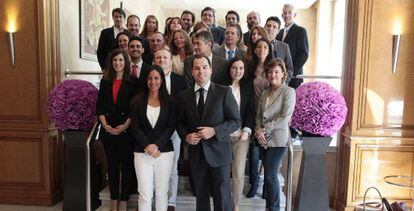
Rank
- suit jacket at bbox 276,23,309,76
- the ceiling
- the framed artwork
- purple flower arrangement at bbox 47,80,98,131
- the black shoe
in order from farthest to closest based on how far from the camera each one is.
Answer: the ceiling → the framed artwork → suit jacket at bbox 276,23,309,76 → the black shoe → purple flower arrangement at bbox 47,80,98,131

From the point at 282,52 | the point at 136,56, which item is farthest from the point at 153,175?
the point at 282,52

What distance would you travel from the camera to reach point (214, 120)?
2549 millimetres

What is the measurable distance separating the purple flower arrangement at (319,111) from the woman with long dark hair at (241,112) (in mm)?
419

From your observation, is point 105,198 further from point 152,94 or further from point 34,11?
point 34,11

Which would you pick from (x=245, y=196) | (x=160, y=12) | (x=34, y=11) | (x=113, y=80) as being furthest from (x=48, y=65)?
(x=160, y=12)

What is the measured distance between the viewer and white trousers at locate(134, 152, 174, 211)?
2.71m

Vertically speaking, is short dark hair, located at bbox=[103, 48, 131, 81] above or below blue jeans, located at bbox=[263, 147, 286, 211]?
above

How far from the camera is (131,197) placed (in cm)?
318

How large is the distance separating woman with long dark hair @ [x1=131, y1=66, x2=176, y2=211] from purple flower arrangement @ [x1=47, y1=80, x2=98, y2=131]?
0.59m

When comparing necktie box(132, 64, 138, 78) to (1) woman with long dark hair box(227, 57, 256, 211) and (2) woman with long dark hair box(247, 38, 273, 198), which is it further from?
(2) woman with long dark hair box(247, 38, 273, 198)

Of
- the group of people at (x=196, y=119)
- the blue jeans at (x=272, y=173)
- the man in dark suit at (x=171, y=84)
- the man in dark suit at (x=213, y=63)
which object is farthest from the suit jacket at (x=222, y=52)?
the blue jeans at (x=272, y=173)

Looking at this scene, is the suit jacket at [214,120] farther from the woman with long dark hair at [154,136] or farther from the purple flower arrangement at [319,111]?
the purple flower arrangement at [319,111]

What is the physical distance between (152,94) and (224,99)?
1.98 feet

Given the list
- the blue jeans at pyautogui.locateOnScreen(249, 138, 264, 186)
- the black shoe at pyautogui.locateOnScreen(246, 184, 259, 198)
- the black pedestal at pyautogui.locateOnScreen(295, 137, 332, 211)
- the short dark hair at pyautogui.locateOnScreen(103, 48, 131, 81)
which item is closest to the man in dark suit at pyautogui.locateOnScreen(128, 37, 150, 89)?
the short dark hair at pyautogui.locateOnScreen(103, 48, 131, 81)
